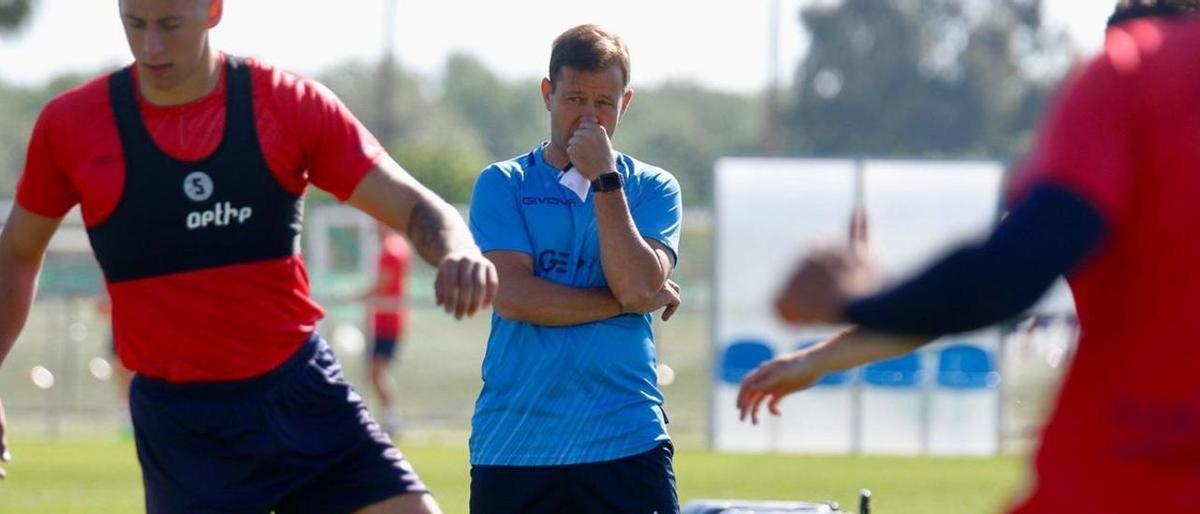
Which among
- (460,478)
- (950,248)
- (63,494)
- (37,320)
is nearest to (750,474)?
(460,478)

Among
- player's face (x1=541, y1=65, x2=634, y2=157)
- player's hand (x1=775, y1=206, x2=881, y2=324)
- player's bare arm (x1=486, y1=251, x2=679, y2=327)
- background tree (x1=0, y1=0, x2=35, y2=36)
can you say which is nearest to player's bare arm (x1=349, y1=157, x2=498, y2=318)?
player's bare arm (x1=486, y1=251, x2=679, y2=327)

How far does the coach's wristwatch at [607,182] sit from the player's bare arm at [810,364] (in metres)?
0.79

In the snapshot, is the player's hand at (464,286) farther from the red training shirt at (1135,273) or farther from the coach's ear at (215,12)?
the red training shirt at (1135,273)

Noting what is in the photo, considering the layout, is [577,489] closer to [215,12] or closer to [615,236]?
[615,236]

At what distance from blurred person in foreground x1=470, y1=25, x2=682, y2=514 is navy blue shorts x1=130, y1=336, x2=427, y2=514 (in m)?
0.32

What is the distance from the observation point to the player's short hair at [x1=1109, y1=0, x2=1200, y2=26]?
10.9ft

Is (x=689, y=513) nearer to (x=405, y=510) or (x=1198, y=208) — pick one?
(x=405, y=510)

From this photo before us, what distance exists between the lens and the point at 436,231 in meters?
4.67

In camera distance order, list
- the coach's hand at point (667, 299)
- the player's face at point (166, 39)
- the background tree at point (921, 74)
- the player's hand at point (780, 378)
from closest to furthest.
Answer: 1. the player's hand at point (780, 378)
2. the player's face at point (166, 39)
3. the coach's hand at point (667, 299)
4. the background tree at point (921, 74)

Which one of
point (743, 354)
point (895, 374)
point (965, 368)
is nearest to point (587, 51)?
A: point (743, 354)

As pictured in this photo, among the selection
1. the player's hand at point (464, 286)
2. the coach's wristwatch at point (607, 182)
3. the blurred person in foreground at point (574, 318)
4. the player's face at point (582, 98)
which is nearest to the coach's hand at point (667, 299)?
the blurred person in foreground at point (574, 318)

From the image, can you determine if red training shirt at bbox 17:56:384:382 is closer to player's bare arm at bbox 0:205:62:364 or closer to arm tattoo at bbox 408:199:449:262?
player's bare arm at bbox 0:205:62:364

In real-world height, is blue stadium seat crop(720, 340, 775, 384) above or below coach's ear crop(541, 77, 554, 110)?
below

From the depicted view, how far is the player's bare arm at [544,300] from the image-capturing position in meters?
5.23
